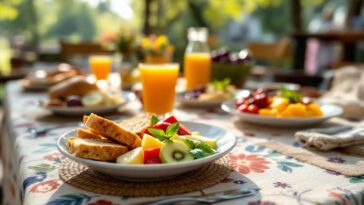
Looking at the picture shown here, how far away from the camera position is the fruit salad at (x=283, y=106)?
98cm

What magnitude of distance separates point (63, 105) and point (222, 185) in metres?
0.71

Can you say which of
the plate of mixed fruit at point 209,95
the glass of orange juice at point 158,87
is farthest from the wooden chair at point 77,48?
the glass of orange juice at point 158,87

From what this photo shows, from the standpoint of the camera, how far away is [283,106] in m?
1.00

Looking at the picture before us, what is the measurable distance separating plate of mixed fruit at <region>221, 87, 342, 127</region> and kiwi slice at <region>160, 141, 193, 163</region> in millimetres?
433

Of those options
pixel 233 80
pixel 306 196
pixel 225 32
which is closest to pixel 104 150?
pixel 306 196

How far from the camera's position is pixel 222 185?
58cm

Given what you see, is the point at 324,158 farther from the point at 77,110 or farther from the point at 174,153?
the point at 77,110

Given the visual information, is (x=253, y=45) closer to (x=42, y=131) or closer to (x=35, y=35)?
(x=42, y=131)

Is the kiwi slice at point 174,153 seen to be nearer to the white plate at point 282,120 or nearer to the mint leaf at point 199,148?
the mint leaf at point 199,148

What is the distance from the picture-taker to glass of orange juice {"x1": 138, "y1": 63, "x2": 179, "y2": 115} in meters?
1.17

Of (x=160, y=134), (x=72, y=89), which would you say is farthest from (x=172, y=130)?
(x=72, y=89)

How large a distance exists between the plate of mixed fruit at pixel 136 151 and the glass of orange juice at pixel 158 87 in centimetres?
54

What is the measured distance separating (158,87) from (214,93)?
232mm

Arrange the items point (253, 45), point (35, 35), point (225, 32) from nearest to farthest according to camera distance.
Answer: point (253, 45)
point (35, 35)
point (225, 32)
